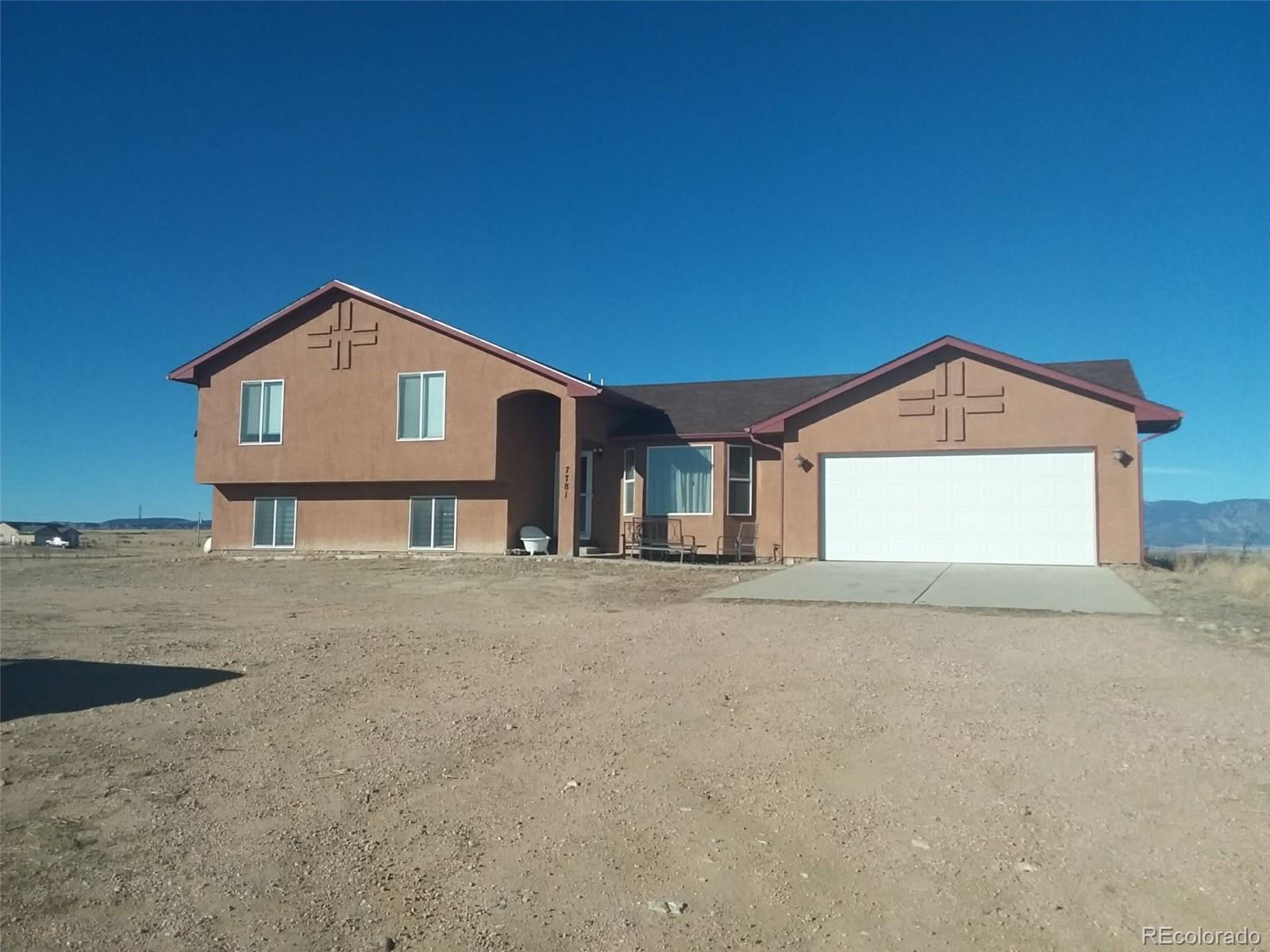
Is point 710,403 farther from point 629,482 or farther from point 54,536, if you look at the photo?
point 54,536

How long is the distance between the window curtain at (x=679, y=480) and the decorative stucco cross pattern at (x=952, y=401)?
495 centimetres

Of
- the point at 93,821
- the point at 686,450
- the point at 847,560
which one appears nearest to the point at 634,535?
the point at 686,450

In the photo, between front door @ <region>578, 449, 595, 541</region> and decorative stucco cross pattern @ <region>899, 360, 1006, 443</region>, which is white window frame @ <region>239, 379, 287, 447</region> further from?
decorative stucco cross pattern @ <region>899, 360, 1006, 443</region>

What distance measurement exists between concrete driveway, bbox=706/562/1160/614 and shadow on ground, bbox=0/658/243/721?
672 centimetres

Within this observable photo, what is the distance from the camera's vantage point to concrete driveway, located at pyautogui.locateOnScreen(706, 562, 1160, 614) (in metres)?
11.3

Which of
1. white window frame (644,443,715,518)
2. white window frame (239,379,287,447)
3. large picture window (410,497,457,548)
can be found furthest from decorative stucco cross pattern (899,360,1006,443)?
white window frame (239,379,287,447)

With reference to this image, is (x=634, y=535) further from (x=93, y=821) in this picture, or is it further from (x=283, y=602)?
(x=93, y=821)

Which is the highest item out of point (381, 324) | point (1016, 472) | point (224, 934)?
point (381, 324)

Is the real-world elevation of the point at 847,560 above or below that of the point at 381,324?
below

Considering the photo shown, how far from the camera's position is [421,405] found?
20.6m

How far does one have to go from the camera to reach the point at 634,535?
69.4ft

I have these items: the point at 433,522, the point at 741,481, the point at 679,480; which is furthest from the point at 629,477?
the point at 433,522

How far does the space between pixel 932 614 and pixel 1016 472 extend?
7725 mm

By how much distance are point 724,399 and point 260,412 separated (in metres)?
11.2
